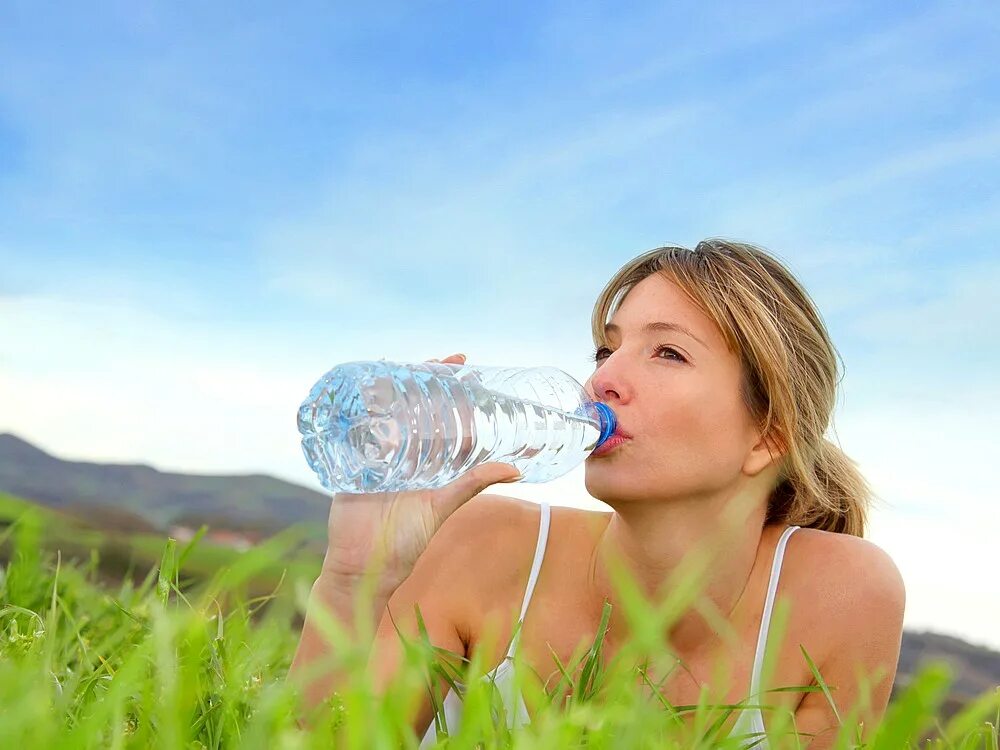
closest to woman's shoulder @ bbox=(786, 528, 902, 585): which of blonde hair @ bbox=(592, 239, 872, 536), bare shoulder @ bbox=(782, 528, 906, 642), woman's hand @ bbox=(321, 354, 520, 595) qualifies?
bare shoulder @ bbox=(782, 528, 906, 642)

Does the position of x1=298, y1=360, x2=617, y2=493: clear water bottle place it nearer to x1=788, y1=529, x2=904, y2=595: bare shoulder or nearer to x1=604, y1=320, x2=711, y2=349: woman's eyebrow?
Answer: x1=604, y1=320, x2=711, y2=349: woman's eyebrow

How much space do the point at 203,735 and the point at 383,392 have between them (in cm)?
116

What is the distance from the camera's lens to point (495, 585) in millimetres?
2896

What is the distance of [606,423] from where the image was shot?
2504 mm

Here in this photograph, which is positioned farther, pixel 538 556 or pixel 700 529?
pixel 538 556

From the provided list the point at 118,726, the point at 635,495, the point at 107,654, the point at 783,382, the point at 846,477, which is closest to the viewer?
the point at 118,726

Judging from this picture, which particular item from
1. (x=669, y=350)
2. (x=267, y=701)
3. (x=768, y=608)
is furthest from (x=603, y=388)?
(x=267, y=701)

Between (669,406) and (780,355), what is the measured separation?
1.58 ft

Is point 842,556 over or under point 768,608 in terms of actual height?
over

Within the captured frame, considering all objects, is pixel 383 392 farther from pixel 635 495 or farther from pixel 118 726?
pixel 118 726

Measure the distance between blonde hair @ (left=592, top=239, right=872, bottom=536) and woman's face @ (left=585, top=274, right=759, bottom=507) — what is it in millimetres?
67

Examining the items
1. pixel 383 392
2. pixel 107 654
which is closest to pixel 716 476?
pixel 383 392

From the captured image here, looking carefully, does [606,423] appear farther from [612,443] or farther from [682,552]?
[682,552]

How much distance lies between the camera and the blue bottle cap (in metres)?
2.50
